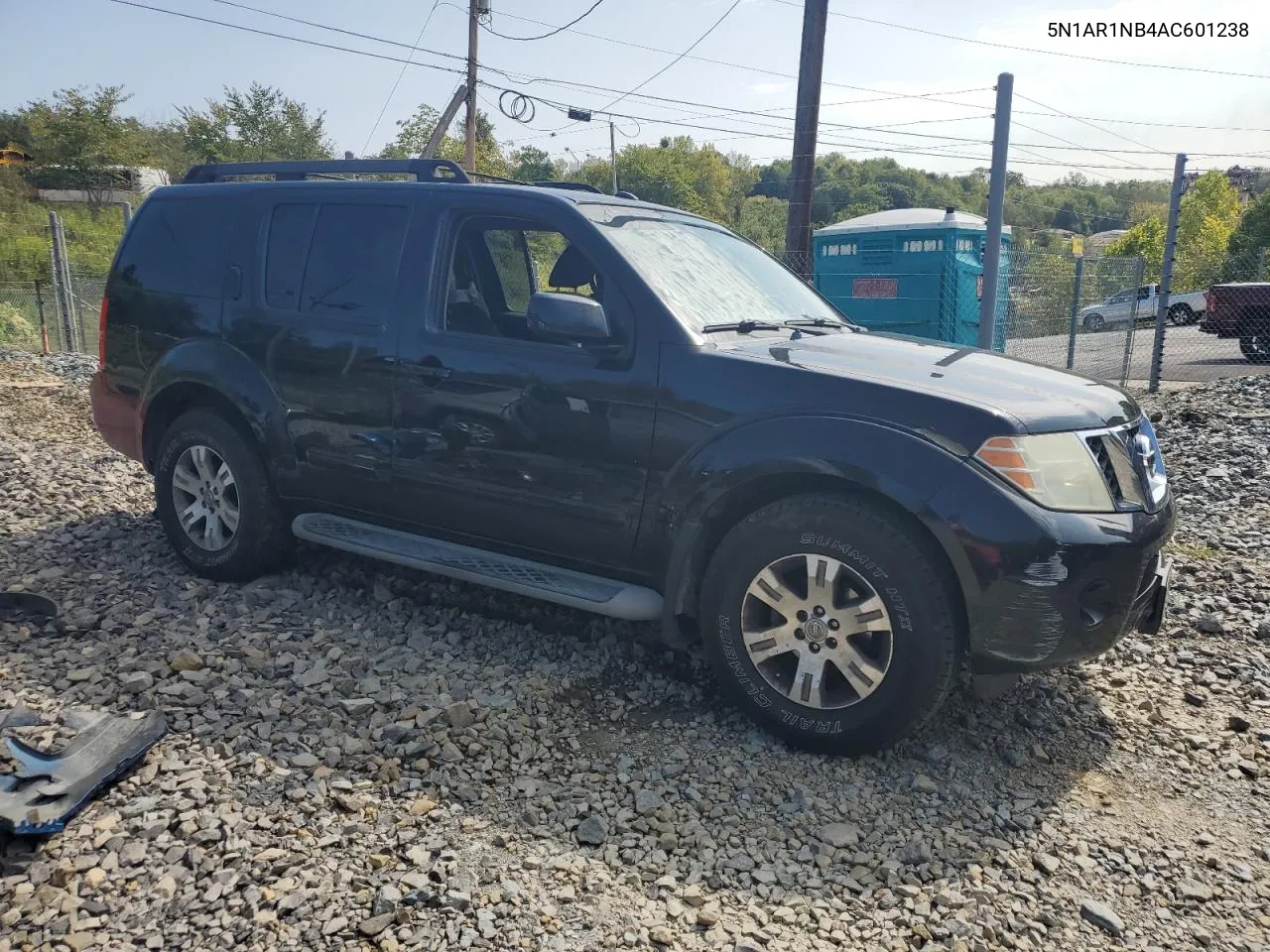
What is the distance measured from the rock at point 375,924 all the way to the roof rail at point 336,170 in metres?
3.11

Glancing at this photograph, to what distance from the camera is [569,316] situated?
351cm

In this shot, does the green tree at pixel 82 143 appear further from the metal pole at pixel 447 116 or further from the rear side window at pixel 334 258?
the rear side window at pixel 334 258

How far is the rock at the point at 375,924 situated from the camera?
2422 mm

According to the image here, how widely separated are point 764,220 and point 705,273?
91.6 meters

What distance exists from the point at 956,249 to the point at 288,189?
10.6 meters

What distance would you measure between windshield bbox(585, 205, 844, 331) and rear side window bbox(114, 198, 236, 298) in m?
2.03

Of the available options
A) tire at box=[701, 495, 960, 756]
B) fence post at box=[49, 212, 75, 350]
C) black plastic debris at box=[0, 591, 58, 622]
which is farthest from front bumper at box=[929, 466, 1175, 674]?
fence post at box=[49, 212, 75, 350]

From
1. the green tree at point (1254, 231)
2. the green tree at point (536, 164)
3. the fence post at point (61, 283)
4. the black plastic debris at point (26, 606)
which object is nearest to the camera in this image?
the black plastic debris at point (26, 606)

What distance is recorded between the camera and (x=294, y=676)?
3.80 m

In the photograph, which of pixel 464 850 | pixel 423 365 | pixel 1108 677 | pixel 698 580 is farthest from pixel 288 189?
pixel 1108 677

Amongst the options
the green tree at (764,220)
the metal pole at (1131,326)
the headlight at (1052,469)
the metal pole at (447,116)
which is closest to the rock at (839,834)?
the headlight at (1052,469)

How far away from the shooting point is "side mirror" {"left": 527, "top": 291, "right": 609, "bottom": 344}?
3512 millimetres

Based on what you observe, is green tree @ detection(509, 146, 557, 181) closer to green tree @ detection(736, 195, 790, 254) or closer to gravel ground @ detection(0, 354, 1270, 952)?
green tree @ detection(736, 195, 790, 254)

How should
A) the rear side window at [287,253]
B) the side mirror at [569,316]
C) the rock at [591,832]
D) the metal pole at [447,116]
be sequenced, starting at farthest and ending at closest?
the metal pole at [447,116], the rear side window at [287,253], the side mirror at [569,316], the rock at [591,832]
